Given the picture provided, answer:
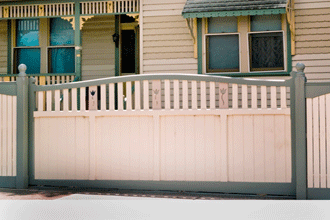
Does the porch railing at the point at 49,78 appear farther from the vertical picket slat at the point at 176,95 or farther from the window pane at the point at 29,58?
the vertical picket slat at the point at 176,95

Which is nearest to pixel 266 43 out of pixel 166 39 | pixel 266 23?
pixel 266 23

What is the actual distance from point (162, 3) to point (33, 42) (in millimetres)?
4697

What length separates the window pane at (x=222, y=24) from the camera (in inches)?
447

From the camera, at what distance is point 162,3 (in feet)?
38.4

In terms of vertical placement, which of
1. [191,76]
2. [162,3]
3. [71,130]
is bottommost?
[71,130]

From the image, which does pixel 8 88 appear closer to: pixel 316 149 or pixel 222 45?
pixel 316 149

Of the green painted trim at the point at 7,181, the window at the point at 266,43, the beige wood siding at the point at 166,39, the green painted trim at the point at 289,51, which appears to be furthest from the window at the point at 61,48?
the green painted trim at the point at 7,181

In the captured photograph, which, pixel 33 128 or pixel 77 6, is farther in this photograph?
pixel 77 6

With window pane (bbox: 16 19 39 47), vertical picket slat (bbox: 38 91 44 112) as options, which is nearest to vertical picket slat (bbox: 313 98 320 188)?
vertical picket slat (bbox: 38 91 44 112)

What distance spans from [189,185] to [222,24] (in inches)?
241

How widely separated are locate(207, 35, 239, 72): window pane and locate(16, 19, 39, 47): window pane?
5814mm

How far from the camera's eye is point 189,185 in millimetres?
6332
